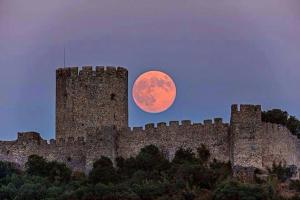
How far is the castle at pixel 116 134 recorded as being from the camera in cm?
7194

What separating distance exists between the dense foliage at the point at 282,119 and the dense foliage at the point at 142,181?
18.9ft

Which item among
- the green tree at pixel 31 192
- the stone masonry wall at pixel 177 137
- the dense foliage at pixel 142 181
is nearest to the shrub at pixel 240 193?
the dense foliage at pixel 142 181

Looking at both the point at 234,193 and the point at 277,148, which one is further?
the point at 277,148

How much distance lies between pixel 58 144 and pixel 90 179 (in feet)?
15.9

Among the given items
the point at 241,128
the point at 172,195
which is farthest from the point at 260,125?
the point at 172,195

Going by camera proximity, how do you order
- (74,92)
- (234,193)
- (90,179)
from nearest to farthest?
(234,193)
(90,179)
(74,92)

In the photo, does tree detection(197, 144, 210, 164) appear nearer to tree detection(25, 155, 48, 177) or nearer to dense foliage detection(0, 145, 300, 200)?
dense foliage detection(0, 145, 300, 200)

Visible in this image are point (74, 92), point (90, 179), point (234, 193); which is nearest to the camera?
point (234, 193)

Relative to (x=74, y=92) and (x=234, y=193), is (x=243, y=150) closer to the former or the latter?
(x=234, y=193)

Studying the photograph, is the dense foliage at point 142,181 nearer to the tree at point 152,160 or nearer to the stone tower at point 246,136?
the tree at point 152,160

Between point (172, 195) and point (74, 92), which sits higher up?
point (74, 92)

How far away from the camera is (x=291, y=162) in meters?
73.9

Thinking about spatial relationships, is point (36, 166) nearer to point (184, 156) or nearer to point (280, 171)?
point (184, 156)

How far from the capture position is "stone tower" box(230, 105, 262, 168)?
234 feet
